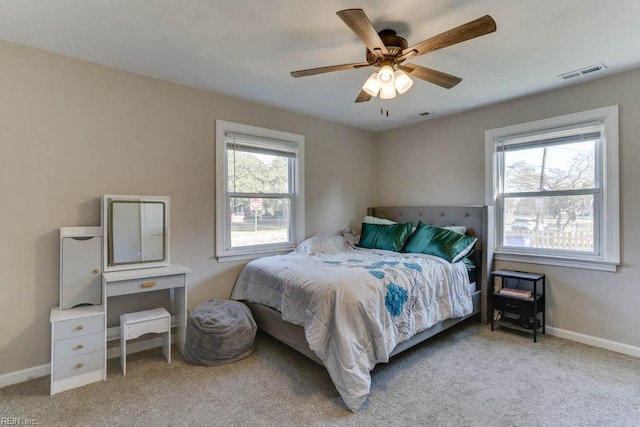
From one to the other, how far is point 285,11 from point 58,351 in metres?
2.72

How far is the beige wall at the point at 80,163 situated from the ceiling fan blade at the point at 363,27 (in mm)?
1975

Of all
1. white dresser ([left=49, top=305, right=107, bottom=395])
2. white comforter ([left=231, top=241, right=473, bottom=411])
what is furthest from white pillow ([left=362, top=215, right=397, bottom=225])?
white dresser ([left=49, top=305, right=107, bottom=395])

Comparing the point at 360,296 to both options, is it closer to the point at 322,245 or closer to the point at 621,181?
the point at 322,245

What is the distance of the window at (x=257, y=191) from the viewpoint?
3.32 metres

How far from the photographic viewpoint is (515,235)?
3523mm

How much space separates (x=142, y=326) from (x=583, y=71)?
4.28 m

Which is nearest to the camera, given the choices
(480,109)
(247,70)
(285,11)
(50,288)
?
(285,11)

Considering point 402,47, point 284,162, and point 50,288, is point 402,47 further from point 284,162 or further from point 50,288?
point 50,288

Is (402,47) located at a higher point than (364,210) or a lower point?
higher

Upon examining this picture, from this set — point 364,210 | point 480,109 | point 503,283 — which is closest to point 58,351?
point 364,210

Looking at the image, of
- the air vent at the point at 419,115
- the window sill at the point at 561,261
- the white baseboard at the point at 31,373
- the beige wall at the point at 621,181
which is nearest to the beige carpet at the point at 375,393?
the white baseboard at the point at 31,373

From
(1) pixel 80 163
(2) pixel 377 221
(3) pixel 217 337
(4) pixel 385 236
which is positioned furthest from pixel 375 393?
(1) pixel 80 163

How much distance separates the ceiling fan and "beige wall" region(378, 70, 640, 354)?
67.4 inches

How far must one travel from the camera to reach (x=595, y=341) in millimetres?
2945
